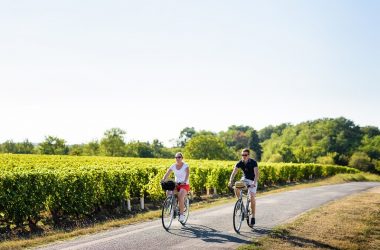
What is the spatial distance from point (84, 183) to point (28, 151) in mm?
94467

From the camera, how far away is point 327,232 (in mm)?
10664

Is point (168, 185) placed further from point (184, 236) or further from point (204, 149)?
point (204, 149)

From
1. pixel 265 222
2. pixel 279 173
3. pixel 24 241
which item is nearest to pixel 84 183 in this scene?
pixel 24 241

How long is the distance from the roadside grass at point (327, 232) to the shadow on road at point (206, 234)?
27.2 inches

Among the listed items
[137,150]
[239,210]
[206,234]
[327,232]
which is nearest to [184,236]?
[206,234]

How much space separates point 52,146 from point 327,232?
92.2 m

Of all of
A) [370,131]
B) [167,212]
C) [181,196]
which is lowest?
[167,212]

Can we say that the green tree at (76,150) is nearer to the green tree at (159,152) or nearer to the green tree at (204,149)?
the green tree at (159,152)

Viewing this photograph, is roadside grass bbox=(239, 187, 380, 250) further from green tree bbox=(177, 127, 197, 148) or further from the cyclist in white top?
green tree bbox=(177, 127, 197, 148)

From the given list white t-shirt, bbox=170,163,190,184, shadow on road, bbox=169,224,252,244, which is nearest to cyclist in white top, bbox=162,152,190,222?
white t-shirt, bbox=170,163,190,184

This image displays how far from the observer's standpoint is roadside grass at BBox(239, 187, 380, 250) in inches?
360

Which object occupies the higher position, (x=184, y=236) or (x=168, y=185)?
(x=168, y=185)

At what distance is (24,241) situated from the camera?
9977mm

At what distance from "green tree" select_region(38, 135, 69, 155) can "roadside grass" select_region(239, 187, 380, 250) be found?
8785cm
